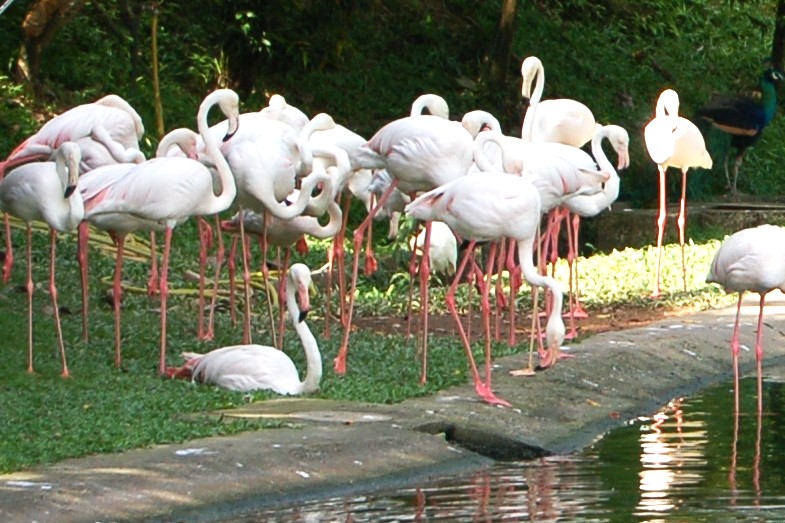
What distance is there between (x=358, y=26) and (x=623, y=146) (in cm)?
922

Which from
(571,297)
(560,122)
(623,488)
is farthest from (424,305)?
(560,122)

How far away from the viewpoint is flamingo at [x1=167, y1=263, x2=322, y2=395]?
26.4 feet

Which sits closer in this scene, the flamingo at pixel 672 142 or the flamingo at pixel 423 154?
the flamingo at pixel 423 154

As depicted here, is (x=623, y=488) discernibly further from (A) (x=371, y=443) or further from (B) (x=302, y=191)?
(B) (x=302, y=191)

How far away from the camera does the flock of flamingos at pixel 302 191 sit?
812 centimetres

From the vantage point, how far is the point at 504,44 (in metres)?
18.1

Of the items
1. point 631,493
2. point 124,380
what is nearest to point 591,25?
point 124,380

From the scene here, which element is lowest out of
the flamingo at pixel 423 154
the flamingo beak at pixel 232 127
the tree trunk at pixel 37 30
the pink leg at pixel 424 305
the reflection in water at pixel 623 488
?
the reflection in water at pixel 623 488

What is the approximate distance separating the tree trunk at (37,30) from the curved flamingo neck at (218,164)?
572 cm

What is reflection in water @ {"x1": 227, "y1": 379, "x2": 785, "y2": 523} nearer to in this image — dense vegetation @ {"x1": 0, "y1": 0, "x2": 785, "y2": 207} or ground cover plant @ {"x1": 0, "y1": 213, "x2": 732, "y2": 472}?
ground cover plant @ {"x1": 0, "y1": 213, "x2": 732, "y2": 472}

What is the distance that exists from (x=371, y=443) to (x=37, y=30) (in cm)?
924

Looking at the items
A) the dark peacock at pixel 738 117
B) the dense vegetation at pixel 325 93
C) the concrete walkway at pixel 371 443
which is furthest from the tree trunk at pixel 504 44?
the concrete walkway at pixel 371 443

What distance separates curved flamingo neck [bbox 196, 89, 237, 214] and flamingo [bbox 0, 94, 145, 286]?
0.72m

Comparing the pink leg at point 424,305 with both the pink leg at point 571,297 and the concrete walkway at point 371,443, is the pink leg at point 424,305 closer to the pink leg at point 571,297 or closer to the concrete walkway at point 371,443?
the concrete walkway at point 371,443
